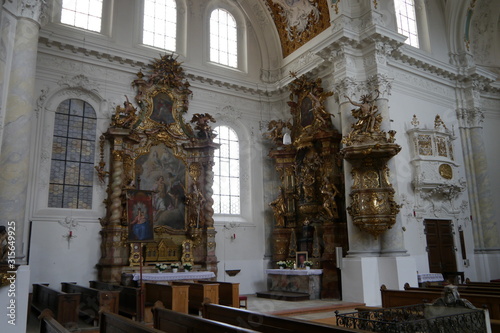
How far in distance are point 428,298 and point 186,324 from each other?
4.67 m

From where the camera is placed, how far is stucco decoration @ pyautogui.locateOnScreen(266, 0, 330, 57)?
584 inches

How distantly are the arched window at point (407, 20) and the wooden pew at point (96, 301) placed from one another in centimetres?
1291

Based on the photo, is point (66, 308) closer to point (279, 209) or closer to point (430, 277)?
point (279, 209)

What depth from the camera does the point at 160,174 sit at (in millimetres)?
13711

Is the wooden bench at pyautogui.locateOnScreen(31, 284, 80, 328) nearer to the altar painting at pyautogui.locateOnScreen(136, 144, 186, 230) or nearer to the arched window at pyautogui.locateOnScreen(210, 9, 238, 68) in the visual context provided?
the altar painting at pyautogui.locateOnScreen(136, 144, 186, 230)

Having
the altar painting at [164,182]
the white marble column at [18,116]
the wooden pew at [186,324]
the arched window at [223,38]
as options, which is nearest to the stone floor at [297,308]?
the white marble column at [18,116]

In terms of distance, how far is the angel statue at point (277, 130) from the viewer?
1524cm

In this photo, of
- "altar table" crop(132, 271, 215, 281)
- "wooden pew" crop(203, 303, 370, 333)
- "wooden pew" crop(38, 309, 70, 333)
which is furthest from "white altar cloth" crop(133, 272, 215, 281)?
"wooden pew" crop(38, 309, 70, 333)

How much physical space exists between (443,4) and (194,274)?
1397 centimetres

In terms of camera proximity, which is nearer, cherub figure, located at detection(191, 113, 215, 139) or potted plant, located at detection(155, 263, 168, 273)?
potted plant, located at detection(155, 263, 168, 273)

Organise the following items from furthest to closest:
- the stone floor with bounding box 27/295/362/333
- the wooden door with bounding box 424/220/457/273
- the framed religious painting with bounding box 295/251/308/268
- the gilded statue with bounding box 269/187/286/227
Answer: the gilded statue with bounding box 269/187/286/227, the wooden door with bounding box 424/220/457/273, the framed religious painting with bounding box 295/251/308/268, the stone floor with bounding box 27/295/362/333

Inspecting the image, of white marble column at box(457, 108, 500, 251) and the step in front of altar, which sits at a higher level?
white marble column at box(457, 108, 500, 251)

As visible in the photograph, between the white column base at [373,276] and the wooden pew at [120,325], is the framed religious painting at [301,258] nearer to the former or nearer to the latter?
the white column base at [373,276]

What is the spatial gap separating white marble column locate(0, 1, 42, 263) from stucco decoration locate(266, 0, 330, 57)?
30.1 ft
